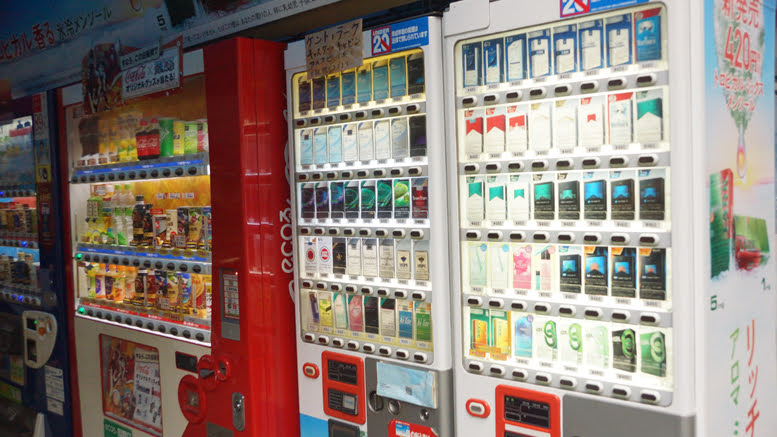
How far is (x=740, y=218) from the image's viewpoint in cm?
237

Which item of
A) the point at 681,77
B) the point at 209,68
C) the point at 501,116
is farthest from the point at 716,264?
the point at 209,68

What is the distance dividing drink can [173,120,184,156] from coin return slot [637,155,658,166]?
9.00 ft

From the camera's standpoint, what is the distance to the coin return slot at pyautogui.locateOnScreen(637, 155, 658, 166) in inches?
81.8

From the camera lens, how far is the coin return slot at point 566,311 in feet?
7.49

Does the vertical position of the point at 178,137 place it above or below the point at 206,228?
above

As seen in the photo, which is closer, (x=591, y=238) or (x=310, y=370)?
(x=591, y=238)

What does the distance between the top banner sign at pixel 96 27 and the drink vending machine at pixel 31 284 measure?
0.37 m

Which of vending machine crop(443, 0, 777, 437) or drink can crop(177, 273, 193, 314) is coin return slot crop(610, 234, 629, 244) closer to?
vending machine crop(443, 0, 777, 437)

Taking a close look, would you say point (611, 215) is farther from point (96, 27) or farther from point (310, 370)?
point (96, 27)

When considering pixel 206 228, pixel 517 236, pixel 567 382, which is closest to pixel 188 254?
pixel 206 228

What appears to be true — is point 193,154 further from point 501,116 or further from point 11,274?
Answer: point 11,274

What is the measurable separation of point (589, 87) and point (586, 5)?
0.99ft

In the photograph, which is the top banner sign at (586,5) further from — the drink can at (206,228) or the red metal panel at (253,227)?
the drink can at (206,228)

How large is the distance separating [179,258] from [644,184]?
270 centimetres
